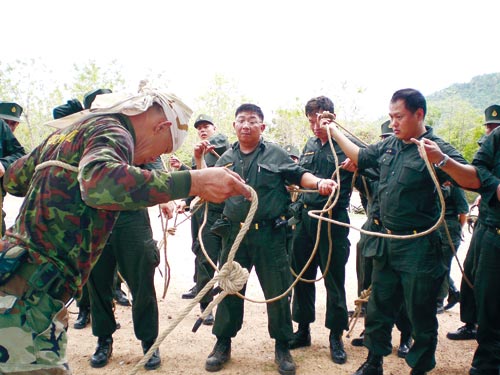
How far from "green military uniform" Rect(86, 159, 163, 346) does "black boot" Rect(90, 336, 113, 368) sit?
0.07m

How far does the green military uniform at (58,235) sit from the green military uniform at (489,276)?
104 inches

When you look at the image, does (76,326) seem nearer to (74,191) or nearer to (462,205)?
(74,191)

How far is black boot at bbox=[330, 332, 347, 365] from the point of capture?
12.5 feet

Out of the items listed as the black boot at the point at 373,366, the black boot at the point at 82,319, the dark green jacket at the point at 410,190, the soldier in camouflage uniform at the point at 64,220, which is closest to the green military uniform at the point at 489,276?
the dark green jacket at the point at 410,190

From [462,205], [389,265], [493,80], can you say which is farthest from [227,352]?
[493,80]

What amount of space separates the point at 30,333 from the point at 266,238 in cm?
219

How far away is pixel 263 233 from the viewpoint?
3.66m

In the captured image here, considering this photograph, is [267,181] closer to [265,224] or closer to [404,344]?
[265,224]

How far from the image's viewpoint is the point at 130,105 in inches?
75.7

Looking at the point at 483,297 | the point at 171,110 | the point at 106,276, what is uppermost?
the point at 171,110

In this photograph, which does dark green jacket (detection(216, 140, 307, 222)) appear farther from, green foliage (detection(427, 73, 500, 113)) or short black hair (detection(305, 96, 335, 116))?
green foliage (detection(427, 73, 500, 113))

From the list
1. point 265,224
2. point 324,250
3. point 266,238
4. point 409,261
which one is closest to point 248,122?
point 265,224

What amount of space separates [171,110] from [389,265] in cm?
222

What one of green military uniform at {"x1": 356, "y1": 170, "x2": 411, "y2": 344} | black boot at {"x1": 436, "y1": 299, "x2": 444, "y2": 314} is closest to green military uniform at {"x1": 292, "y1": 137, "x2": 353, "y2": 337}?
green military uniform at {"x1": 356, "y1": 170, "x2": 411, "y2": 344}
